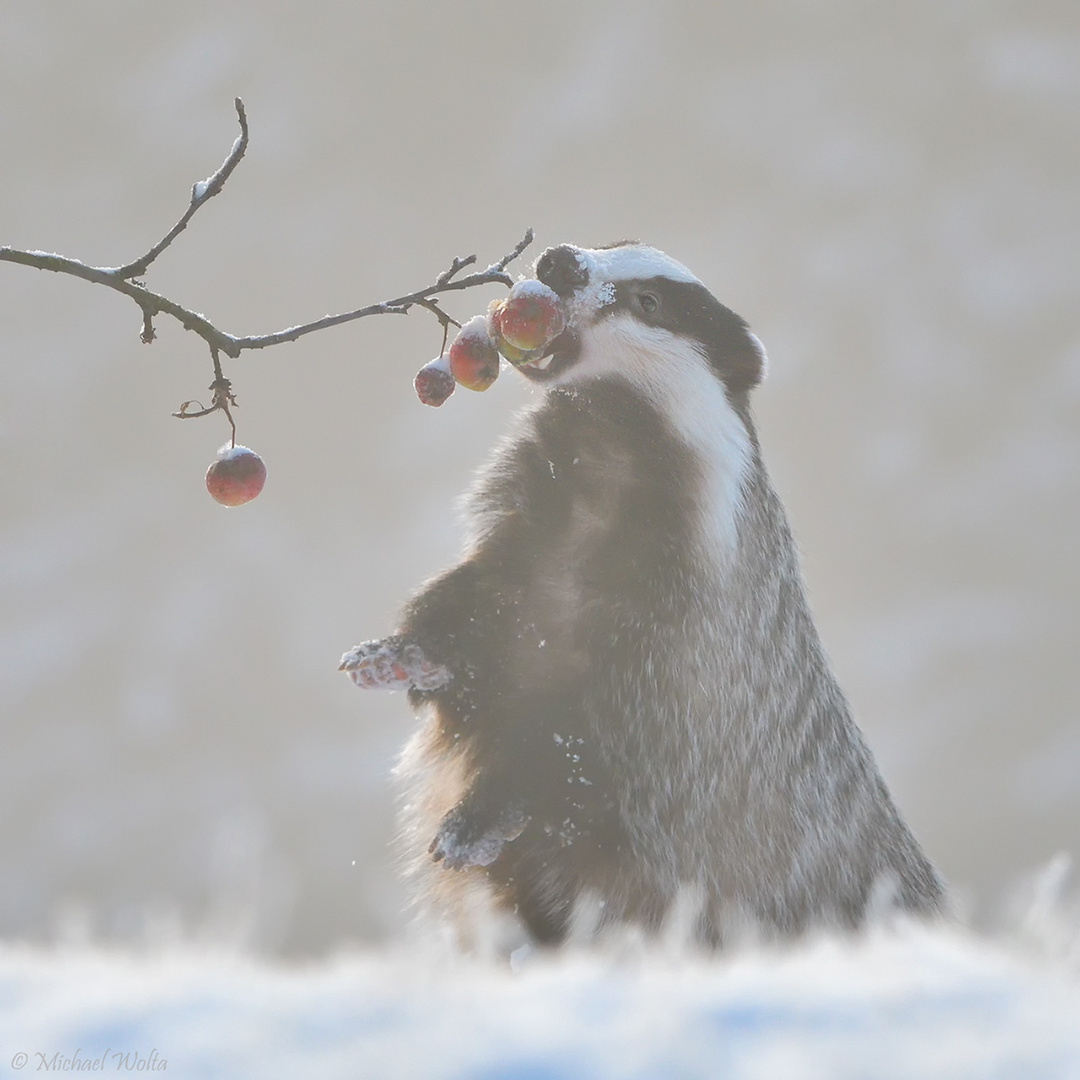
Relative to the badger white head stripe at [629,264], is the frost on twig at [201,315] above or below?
below

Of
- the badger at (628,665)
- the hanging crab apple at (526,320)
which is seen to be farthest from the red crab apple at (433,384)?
the badger at (628,665)

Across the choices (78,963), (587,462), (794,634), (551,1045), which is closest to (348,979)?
(551,1045)

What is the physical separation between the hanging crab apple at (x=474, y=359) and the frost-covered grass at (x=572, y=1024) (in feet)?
6.12

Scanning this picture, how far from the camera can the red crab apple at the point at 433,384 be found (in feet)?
9.45

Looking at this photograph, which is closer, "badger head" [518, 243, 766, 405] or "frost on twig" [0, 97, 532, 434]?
"frost on twig" [0, 97, 532, 434]

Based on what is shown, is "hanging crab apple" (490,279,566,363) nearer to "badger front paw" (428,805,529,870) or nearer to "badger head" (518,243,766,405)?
"badger head" (518,243,766,405)


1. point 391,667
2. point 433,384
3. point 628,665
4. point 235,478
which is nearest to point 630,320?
point 433,384

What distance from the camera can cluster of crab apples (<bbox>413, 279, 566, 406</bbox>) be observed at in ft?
9.50

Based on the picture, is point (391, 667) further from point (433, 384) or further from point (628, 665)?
point (433, 384)

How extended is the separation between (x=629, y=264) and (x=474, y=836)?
155cm

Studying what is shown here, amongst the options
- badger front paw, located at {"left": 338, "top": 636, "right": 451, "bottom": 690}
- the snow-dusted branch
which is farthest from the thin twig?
badger front paw, located at {"left": 338, "top": 636, "right": 451, "bottom": 690}

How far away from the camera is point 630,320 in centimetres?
348

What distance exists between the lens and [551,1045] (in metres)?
0.94

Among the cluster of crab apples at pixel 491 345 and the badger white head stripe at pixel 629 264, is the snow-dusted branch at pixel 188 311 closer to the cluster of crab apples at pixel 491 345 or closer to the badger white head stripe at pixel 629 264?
the cluster of crab apples at pixel 491 345
